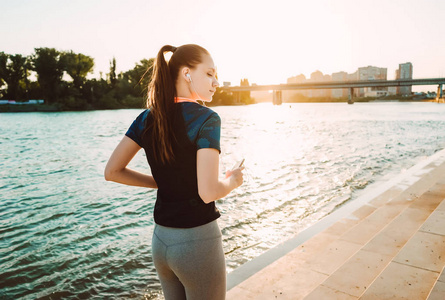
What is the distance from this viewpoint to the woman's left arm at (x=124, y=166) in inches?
65.7

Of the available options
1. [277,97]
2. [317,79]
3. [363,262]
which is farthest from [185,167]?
[317,79]

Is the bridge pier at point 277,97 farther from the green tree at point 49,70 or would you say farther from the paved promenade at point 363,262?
the paved promenade at point 363,262

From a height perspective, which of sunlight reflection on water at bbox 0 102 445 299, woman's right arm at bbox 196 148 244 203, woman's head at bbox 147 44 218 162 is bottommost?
sunlight reflection on water at bbox 0 102 445 299

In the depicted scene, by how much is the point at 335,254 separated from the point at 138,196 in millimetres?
6759

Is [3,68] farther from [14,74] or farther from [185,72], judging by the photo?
[185,72]

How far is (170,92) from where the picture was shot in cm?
150

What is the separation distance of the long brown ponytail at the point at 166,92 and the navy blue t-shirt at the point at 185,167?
27 millimetres

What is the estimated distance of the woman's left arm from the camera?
1.67 m

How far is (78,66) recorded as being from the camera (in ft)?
266

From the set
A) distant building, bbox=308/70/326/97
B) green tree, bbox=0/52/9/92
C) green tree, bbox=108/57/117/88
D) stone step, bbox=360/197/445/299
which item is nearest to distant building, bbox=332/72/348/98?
distant building, bbox=308/70/326/97

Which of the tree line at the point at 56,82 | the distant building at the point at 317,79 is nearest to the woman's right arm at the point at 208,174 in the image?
the tree line at the point at 56,82

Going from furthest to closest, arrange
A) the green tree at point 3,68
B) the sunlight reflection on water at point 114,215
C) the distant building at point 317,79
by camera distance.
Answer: the distant building at point 317,79, the green tree at point 3,68, the sunlight reflection on water at point 114,215

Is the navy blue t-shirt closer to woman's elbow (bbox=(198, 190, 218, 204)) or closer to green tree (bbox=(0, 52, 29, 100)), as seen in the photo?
woman's elbow (bbox=(198, 190, 218, 204))

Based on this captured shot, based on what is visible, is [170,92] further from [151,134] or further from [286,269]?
[286,269]
